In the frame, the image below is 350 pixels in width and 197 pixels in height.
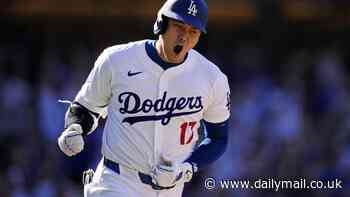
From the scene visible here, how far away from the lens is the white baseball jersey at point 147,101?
4938mm

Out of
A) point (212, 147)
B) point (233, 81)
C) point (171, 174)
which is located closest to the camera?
point (171, 174)

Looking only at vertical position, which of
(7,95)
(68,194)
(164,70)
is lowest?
(68,194)

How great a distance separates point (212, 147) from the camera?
16.7ft

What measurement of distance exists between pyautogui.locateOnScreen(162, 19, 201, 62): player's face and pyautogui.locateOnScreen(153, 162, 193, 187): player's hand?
Result: 21.7 inches

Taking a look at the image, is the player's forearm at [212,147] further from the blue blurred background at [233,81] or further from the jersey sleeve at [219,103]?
the blue blurred background at [233,81]

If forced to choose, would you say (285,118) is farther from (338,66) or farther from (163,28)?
(163,28)

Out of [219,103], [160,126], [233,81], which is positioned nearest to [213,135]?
[219,103]

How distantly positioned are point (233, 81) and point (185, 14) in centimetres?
552

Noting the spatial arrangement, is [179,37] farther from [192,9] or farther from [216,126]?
[216,126]

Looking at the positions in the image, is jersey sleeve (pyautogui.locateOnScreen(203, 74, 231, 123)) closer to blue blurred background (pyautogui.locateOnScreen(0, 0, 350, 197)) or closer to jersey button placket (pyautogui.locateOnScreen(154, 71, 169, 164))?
jersey button placket (pyautogui.locateOnScreen(154, 71, 169, 164))

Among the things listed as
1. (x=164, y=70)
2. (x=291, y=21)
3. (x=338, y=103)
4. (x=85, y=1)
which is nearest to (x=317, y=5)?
(x=291, y=21)

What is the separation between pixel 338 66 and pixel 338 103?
28.7 inches

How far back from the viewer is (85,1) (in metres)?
10.7

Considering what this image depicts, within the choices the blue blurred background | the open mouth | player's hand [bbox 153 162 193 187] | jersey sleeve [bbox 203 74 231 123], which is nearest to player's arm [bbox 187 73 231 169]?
jersey sleeve [bbox 203 74 231 123]
